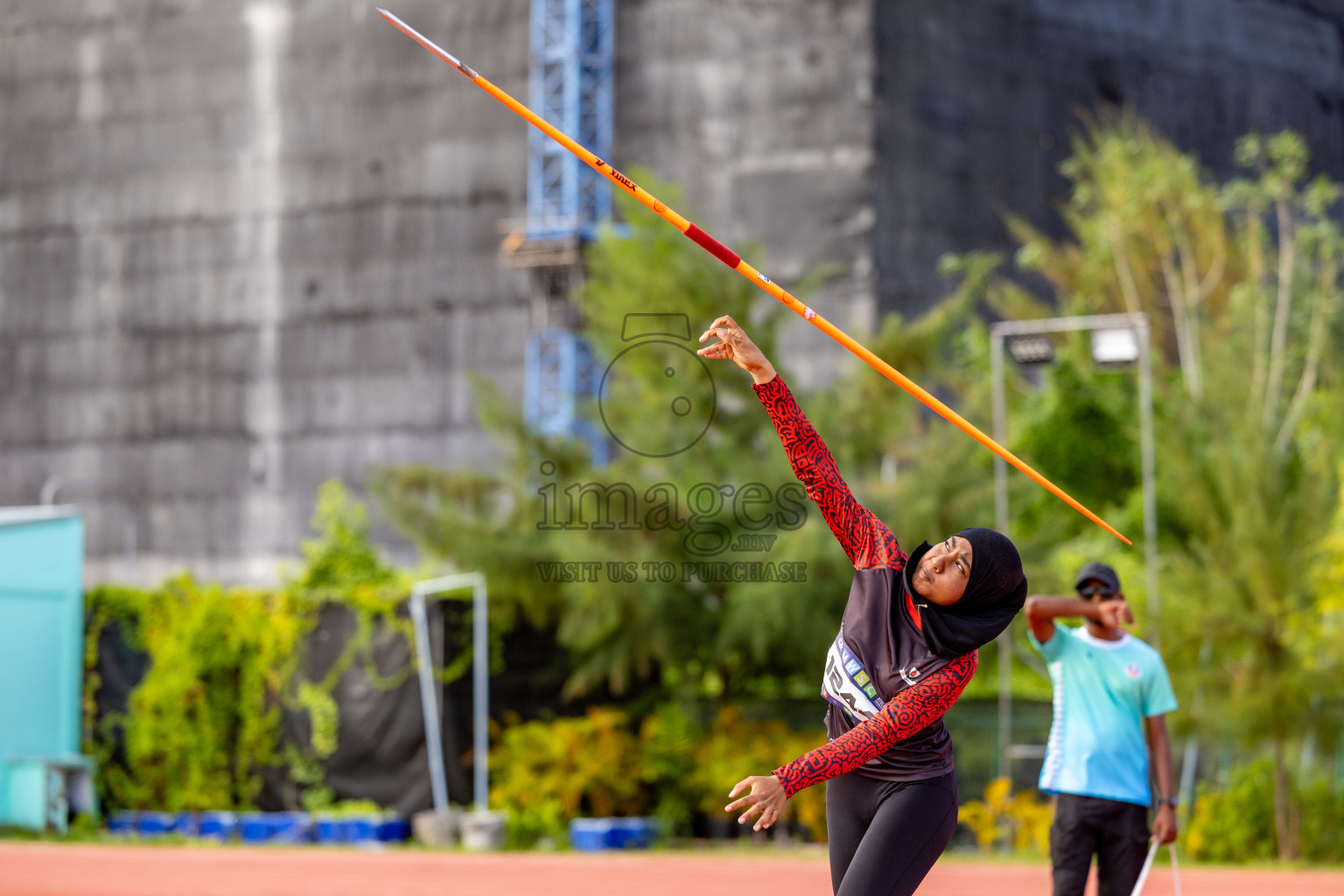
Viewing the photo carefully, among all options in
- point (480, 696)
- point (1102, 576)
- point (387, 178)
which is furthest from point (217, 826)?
point (387, 178)

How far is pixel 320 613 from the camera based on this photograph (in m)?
17.1

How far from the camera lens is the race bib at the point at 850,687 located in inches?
173

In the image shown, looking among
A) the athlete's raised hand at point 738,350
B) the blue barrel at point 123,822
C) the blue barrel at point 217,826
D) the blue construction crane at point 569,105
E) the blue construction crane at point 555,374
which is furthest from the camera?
the blue construction crane at point 569,105

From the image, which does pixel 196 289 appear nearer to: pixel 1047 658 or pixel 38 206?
pixel 38 206

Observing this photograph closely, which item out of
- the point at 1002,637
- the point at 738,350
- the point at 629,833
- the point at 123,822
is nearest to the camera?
the point at 738,350

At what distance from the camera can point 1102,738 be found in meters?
6.45

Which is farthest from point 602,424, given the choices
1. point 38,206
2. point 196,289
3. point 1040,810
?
point 38,206

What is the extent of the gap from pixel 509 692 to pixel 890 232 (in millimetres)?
11427

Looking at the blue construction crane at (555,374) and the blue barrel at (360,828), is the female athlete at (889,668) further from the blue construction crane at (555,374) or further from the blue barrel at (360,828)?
the blue construction crane at (555,374)

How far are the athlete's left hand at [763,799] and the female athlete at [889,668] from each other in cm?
4

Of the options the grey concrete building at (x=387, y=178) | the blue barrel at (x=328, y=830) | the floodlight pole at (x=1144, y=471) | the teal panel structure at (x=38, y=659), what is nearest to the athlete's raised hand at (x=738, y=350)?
the floodlight pole at (x=1144, y=471)

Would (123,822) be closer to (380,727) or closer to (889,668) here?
(380,727)

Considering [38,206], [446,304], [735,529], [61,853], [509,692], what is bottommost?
[61,853]

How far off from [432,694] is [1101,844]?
421 inches
